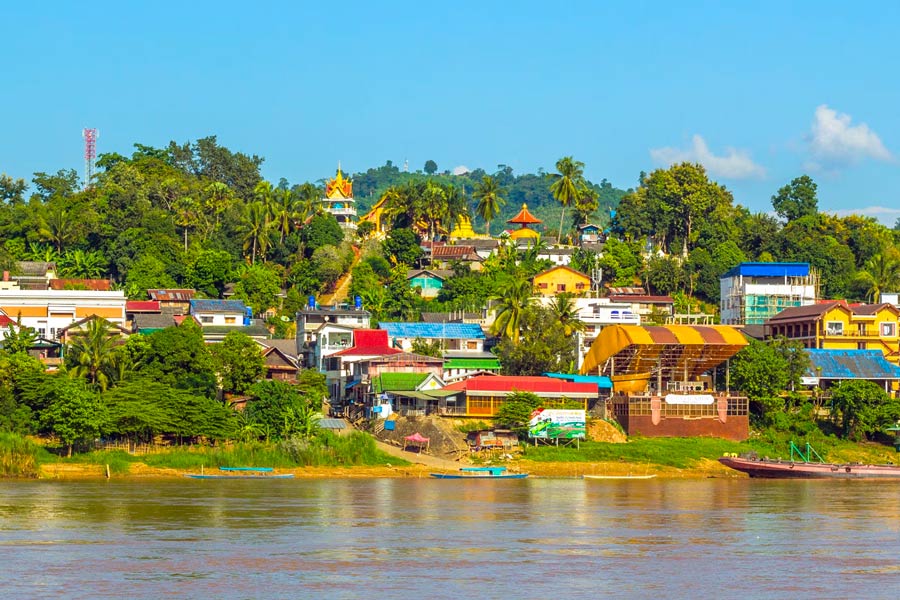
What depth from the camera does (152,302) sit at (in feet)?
344

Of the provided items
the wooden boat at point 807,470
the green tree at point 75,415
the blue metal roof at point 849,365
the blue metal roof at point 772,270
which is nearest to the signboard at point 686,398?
the wooden boat at point 807,470

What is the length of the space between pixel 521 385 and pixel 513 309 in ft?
44.6

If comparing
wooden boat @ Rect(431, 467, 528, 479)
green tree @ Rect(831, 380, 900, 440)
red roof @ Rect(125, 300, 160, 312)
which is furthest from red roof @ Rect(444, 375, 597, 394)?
red roof @ Rect(125, 300, 160, 312)

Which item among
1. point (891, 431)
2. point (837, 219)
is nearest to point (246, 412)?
point (891, 431)

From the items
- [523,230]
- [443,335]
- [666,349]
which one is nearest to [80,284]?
[443,335]

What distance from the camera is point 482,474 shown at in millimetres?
74562

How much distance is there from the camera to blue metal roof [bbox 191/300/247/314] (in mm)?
102000

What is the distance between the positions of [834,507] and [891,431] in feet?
78.8

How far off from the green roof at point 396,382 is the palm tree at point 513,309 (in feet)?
35.1

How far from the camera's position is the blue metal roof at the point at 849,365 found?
88750 millimetres

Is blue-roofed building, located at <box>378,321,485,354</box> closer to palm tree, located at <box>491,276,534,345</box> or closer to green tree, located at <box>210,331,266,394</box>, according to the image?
palm tree, located at <box>491,276,534,345</box>

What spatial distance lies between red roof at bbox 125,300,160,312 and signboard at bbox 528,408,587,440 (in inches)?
1411

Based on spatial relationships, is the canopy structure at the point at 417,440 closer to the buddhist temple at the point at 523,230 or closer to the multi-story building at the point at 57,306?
the multi-story building at the point at 57,306

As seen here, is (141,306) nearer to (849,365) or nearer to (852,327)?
(849,365)
